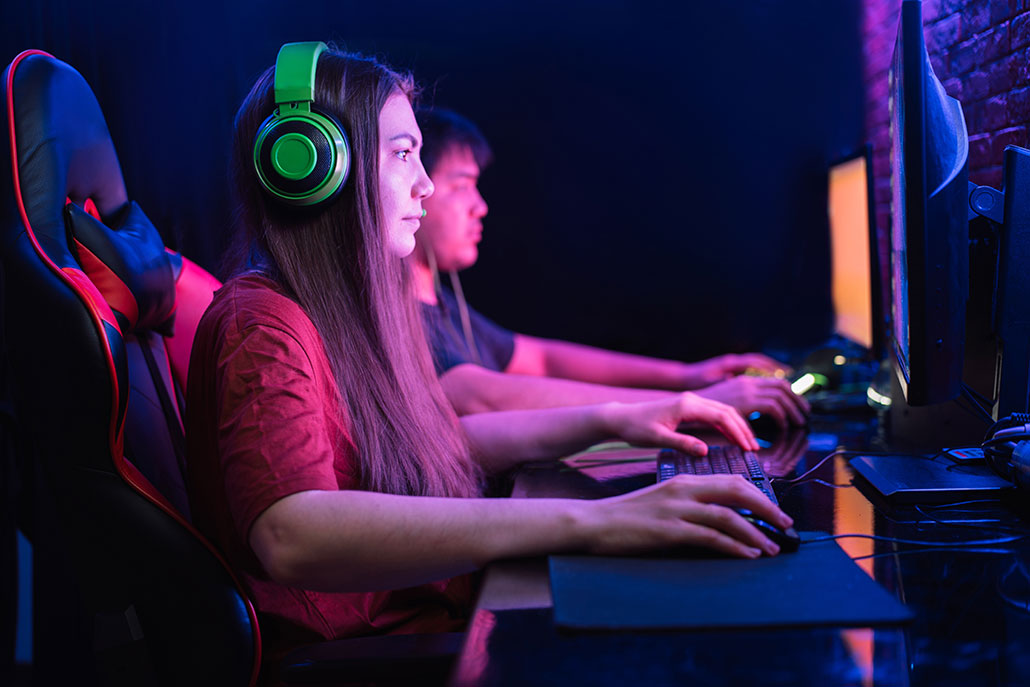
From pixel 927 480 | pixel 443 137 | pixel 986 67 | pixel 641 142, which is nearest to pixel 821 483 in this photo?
pixel 927 480

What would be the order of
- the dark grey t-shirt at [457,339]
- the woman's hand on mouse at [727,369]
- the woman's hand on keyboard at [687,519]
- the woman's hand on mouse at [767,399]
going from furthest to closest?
the woman's hand on mouse at [727,369]
the dark grey t-shirt at [457,339]
the woman's hand on mouse at [767,399]
the woman's hand on keyboard at [687,519]

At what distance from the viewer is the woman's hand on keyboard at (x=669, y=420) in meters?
1.14

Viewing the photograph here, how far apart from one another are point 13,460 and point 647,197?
1.62m

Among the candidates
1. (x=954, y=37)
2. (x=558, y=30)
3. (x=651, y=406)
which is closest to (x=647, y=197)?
(x=558, y=30)

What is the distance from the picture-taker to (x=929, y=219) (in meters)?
0.85

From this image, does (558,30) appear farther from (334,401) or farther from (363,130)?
(334,401)

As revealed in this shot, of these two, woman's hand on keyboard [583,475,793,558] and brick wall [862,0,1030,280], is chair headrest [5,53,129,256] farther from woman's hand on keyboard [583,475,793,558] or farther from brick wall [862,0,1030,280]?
brick wall [862,0,1030,280]

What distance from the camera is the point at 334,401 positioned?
92 cm

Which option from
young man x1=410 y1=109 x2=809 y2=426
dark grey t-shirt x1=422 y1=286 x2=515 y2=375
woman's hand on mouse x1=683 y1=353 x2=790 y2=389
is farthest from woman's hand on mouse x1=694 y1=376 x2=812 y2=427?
dark grey t-shirt x1=422 y1=286 x2=515 y2=375

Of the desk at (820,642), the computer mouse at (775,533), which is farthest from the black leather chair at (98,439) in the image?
the computer mouse at (775,533)

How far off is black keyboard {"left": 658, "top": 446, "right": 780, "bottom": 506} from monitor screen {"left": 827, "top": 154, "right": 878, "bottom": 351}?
59cm

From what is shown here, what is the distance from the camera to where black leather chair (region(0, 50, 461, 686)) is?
0.76 metres

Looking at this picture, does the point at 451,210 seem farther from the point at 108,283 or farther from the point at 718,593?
the point at 718,593

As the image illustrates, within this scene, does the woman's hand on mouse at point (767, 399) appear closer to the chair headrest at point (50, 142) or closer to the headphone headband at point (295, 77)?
the headphone headband at point (295, 77)
